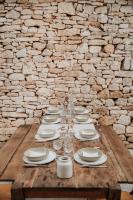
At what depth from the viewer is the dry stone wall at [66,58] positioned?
3887mm

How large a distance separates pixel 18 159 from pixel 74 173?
20.8 inches

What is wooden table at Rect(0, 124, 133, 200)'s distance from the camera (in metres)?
1.53

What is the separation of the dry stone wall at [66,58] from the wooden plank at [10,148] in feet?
3.48

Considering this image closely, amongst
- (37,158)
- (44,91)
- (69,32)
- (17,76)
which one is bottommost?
(37,158)

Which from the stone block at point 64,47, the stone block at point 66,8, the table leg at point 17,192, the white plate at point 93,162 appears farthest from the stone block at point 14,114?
the table leg at point 17,192

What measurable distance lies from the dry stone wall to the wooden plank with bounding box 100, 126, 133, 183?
1175 mm

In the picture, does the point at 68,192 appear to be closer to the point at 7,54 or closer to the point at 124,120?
the point at 124,120

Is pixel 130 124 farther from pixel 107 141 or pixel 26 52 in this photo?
pixel 26 52

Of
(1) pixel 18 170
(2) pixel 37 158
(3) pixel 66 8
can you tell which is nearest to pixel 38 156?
Result: (2) pixel 37 158

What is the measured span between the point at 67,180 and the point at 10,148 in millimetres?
895

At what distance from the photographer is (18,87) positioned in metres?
3.99

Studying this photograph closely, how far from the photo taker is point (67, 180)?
5.24 feet

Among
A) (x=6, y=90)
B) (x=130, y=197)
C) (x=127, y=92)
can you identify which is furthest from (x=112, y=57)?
(x=130, y=197)

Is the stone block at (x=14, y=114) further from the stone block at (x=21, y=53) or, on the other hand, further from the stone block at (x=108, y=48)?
the stone block at (x=108, y=48)
